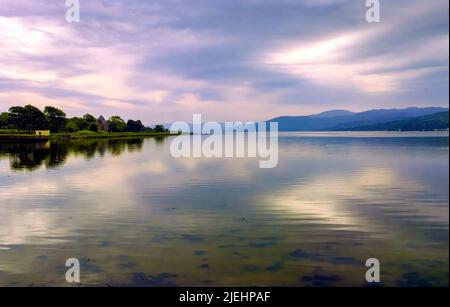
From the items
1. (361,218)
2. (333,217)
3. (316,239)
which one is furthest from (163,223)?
(361,218)

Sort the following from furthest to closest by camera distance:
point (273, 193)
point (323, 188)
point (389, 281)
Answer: point (323, 188), point (273, 193), point (389, 281)

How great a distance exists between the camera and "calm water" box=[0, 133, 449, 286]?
13953mm

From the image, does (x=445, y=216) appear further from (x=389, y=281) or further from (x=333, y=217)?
(x=389, y=281)

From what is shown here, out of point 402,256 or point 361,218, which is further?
point 361,218

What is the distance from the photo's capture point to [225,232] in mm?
19625

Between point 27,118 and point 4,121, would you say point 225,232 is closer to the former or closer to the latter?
point 27,118

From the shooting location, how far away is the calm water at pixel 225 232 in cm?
1395

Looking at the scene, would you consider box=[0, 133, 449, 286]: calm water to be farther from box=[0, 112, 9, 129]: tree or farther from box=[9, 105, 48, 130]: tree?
box=[0, 112, 9, 129]: tree

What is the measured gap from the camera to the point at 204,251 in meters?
16.5

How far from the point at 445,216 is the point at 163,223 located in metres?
19.1

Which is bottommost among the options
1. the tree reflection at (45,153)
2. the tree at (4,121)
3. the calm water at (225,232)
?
the calm water at (225,232)

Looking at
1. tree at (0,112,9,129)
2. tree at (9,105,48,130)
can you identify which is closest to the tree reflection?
tree at (9,105,48,130)

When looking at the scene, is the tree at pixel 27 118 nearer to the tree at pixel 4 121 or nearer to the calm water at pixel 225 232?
the tree at pixel 4 121

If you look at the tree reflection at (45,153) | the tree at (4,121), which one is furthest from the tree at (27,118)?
the tree reflection at (45,153)
